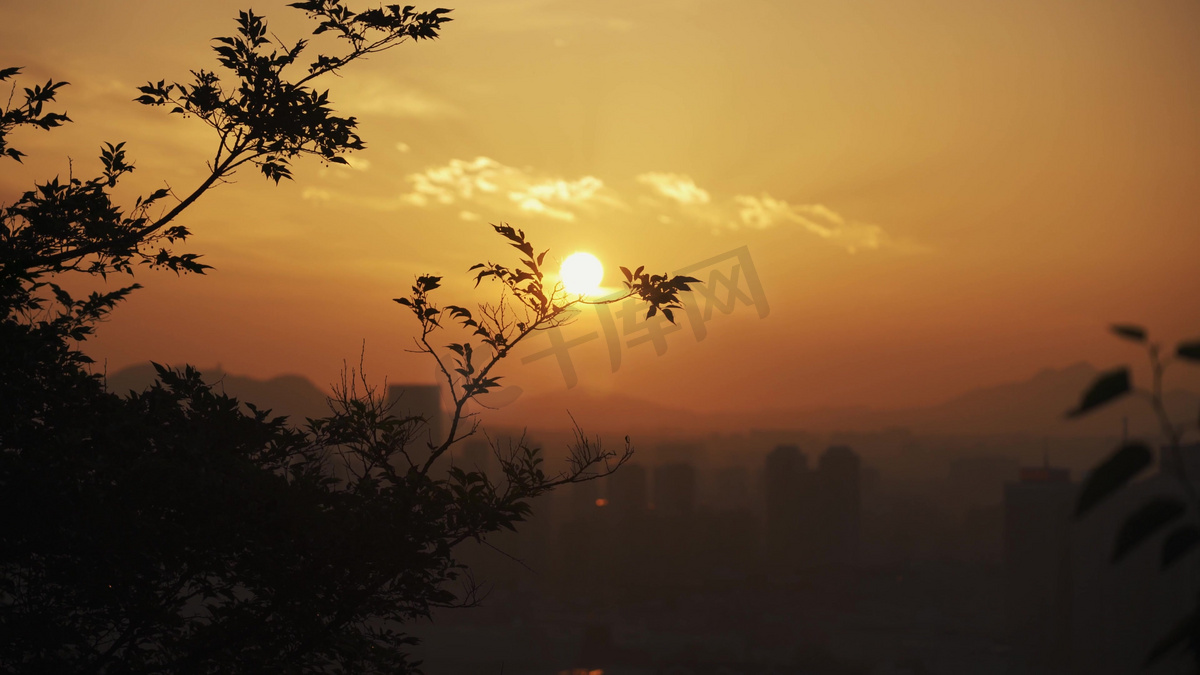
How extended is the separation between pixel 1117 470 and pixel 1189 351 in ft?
1.00

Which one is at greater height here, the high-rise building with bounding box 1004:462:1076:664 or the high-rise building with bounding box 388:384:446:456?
the high-rise building with bounding box 388:384:446:456

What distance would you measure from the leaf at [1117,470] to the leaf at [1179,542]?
0.69ft

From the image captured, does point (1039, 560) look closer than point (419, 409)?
No

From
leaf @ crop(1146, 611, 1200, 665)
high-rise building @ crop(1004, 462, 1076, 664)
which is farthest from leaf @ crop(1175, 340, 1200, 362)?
high-rise building @ crop(1004, 462, 1076, 664)

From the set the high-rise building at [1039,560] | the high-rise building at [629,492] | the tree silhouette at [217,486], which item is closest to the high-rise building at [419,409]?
the tree silhouette at [217,486]

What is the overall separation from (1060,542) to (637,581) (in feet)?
216

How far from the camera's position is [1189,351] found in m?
1.89

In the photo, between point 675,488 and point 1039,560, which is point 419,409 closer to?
point 1039,560

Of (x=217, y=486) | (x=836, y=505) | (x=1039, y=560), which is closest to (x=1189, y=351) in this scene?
(x=217, y=486)

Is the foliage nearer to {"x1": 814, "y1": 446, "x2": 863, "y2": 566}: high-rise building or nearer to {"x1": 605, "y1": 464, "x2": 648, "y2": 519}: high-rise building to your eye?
{"x1": 814, "y1": 446, "x2": 863, "y2": 566}: high-rise building

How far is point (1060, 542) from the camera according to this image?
8350 cm

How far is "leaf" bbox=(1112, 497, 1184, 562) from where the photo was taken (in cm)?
191

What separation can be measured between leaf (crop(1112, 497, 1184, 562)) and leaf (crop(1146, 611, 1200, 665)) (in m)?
0.17

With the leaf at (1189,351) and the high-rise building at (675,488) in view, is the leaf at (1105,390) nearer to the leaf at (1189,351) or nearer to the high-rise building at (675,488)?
the leaf at (1189,351)
